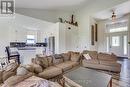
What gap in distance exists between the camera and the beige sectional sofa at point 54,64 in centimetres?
359

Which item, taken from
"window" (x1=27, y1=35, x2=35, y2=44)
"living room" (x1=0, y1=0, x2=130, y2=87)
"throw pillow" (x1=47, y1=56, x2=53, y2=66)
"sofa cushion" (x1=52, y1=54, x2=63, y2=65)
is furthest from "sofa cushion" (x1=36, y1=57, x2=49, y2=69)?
"window" (x1=27, y1=35, x2=35, y2=44)

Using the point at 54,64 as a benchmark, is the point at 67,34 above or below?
above

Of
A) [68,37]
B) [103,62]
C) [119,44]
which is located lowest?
[103,62]

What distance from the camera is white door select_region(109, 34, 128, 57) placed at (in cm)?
845

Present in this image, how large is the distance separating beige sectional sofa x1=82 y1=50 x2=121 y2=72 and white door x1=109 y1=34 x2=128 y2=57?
4.11 metres

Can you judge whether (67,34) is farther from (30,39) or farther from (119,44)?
(119,44)

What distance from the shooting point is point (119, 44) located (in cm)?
876

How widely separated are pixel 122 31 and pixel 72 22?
3449 millimetres

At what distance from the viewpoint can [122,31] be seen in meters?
8.55

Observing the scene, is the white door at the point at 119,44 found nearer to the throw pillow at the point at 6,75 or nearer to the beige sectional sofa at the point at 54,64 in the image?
the beige sectional sofa at the point at 54,64

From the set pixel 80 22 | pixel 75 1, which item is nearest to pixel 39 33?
pixel 80 22

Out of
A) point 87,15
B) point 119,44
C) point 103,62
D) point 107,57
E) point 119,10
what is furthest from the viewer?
point 119,44

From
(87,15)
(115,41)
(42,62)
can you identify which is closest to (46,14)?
(87,15)

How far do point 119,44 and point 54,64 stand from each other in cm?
591
